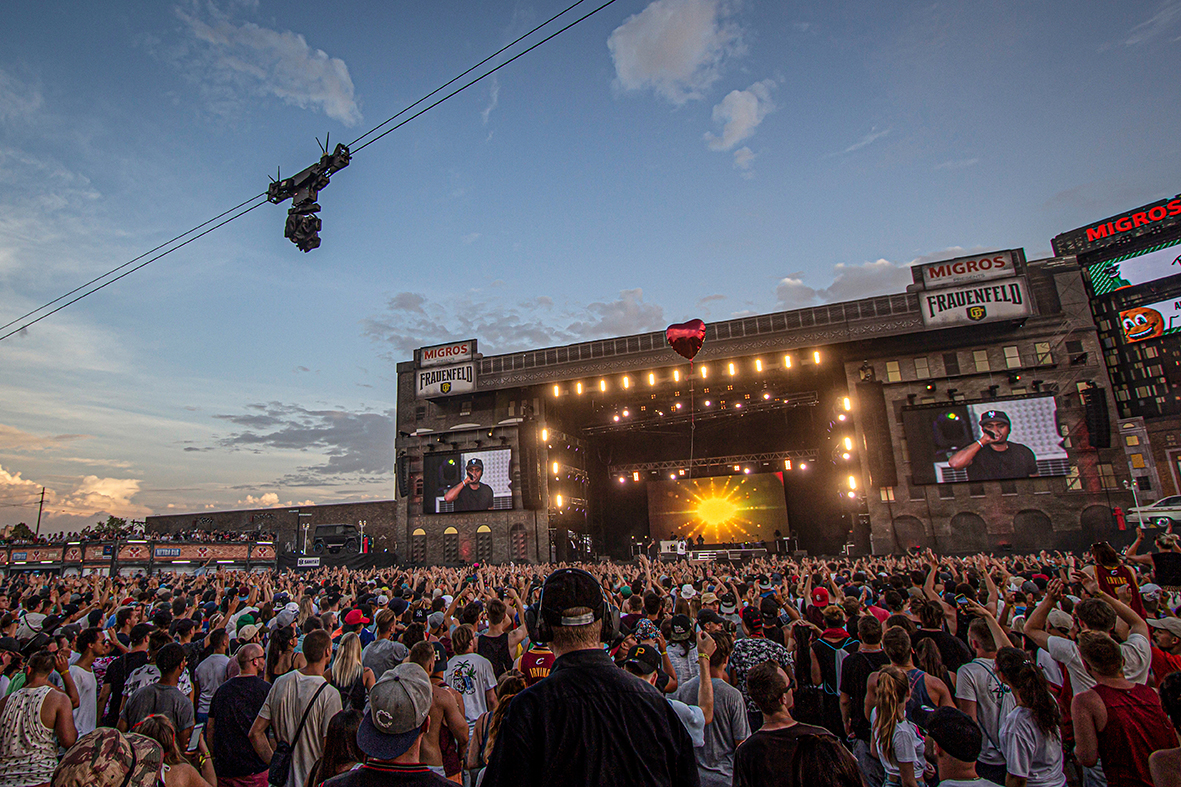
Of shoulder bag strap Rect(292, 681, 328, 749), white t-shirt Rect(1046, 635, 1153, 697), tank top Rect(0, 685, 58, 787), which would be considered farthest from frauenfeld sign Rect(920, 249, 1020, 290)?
tank top Rect(0, 685, 58, 787)

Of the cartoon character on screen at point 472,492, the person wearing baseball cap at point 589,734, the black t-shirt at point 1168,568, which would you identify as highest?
the cartoon character on screen at point 472,492

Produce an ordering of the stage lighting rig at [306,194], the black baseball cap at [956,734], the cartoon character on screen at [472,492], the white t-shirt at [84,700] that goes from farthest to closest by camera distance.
→ 1. the cartoon character on screen at [472,492]
2. the stage lighting rig at [306,194]
3. the white t-shirt at [84,700]
4. the black baseball cap at [956,734]

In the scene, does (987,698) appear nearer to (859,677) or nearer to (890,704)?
(859,677)

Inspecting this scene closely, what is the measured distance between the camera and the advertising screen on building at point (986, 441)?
26.4m

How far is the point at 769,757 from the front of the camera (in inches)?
101

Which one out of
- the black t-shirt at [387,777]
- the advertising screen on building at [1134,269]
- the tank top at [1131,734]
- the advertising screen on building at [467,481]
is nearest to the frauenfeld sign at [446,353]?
the advertising screen on building at [467,481]

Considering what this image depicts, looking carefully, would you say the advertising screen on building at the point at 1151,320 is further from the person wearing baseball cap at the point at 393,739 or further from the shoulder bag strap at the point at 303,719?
the person wearing baseball cap at the point at 393,739

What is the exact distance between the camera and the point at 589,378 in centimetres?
3116

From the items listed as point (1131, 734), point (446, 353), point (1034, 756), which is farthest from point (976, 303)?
point (1034, 756)

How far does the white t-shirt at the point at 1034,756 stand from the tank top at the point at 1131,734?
23 cm

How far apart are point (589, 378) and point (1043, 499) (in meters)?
21.3

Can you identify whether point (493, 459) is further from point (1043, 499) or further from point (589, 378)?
point (1043, 499)

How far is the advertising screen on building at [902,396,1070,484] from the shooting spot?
1040 inches

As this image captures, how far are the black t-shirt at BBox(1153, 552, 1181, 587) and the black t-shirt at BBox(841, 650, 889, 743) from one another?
184 inches
